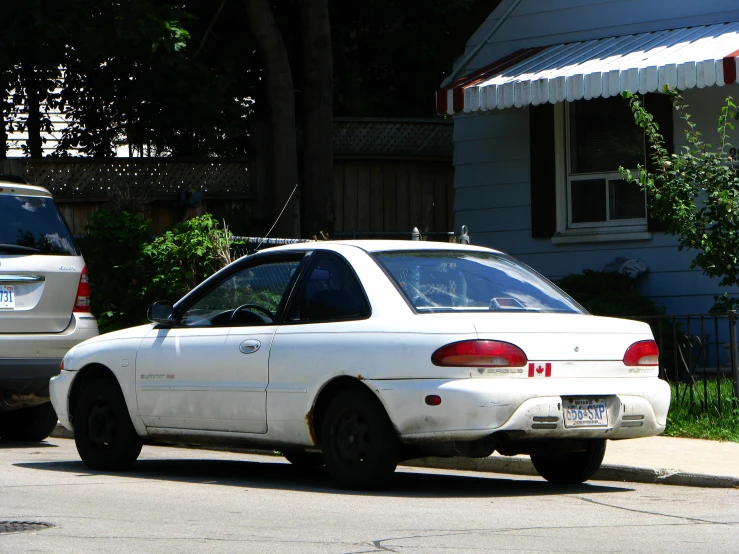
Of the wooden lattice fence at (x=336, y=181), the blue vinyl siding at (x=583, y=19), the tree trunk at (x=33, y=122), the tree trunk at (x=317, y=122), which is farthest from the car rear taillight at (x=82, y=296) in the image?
the tree trunk at (x=33, y=122)

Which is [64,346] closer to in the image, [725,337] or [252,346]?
[252,346]

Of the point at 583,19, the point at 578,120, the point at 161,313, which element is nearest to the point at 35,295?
the point at 161,313

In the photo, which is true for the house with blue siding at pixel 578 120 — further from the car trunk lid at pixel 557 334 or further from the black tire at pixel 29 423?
the black tire at pixel 29 423

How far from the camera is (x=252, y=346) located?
845cm

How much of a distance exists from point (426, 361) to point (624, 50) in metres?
7.89

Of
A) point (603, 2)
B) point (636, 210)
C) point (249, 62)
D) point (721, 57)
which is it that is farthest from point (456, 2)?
point (721, 57)

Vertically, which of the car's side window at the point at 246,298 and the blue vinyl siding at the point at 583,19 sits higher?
the blue vinyl siding at the point at 583,19

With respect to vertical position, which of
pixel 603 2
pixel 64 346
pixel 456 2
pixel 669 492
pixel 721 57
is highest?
pixel 456 2

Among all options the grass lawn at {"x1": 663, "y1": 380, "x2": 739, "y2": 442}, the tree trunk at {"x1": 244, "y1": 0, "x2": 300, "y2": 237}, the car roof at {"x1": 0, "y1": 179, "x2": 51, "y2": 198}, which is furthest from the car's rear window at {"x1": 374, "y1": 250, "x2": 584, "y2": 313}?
the tree trunk at {"x1": 244, "y1": 0, "x2": 300, "y2": 237}

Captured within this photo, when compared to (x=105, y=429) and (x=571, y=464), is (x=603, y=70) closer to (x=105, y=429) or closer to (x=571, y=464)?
(x=571, y=464)

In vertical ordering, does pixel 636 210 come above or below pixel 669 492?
above

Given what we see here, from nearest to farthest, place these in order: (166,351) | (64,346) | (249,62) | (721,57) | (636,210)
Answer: (166,351)
(64,346)
(721,57)
(636,210)
(249,62)

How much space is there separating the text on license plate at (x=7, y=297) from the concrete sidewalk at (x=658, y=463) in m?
3.38

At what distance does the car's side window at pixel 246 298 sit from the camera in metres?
8.64
